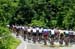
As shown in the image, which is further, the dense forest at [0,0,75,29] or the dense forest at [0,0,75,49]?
the dense forest at [0,0,75,29]

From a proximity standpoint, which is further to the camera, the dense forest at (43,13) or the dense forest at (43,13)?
the dense forest at (43,13)

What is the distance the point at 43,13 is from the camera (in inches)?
2862

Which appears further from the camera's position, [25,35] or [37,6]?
[37,6]

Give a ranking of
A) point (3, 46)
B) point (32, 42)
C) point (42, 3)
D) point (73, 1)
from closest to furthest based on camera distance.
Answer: point (3, 46) < point (32, 42) < point (73, 1) < point (42, 3)

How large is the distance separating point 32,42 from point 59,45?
344cm

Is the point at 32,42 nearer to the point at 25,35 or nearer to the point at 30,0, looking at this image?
the point at 25,35

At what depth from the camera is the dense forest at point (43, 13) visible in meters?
66.2

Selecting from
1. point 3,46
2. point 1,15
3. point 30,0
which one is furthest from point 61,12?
point 3,46

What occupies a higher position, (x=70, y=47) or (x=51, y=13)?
(x=70, y=47)

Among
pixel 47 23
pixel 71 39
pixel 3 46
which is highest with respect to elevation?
pixel 3 46

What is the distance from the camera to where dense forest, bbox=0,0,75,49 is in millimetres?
66250

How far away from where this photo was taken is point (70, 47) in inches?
1678

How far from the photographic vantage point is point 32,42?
45.5 m

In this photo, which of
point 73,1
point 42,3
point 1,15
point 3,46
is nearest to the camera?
point 3,46
